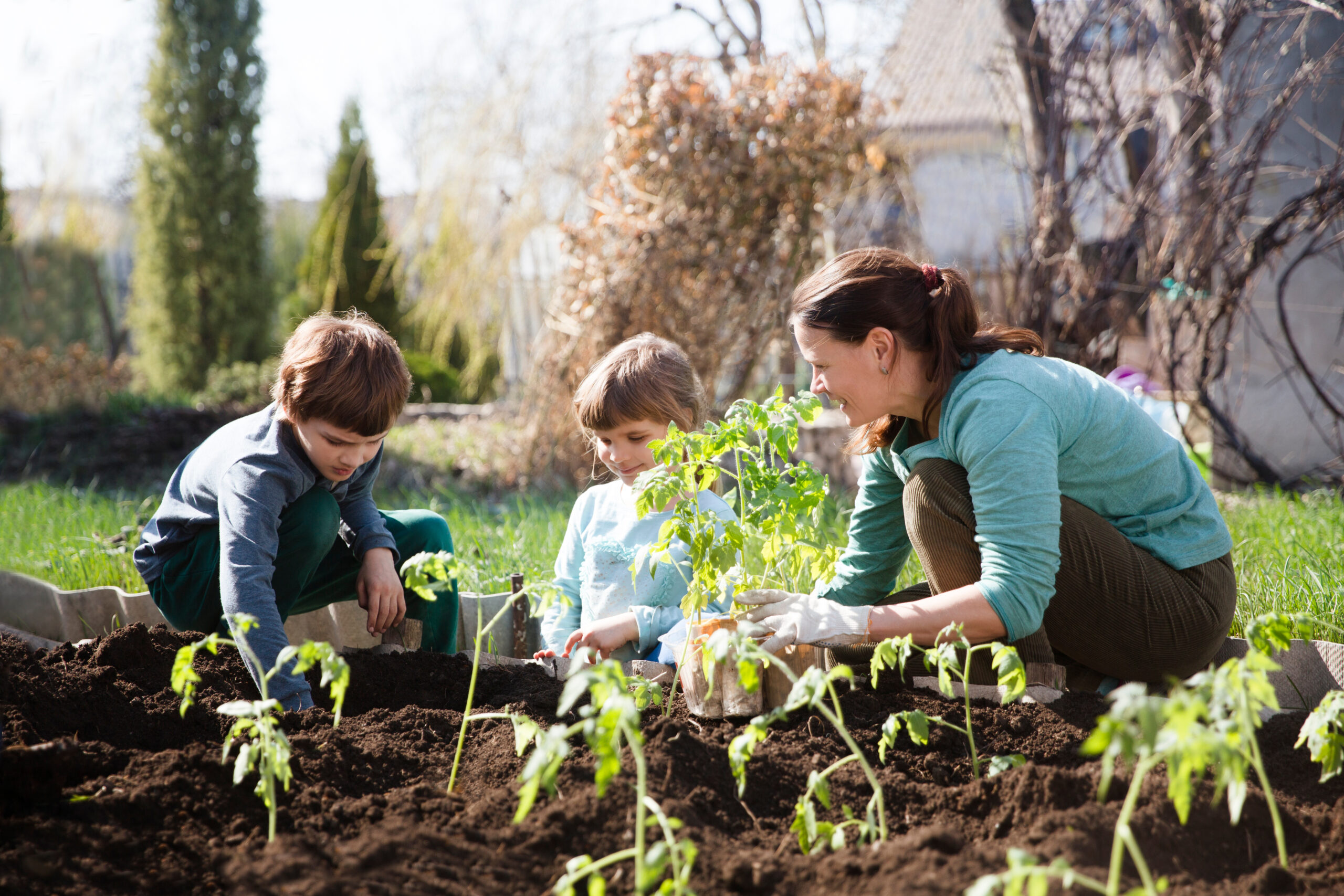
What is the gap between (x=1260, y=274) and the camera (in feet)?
15.1

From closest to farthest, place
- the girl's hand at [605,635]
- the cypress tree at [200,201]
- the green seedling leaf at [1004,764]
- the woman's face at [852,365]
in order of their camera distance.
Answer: the green seedling leaf at [1004,764] → the woman's face at [852,365] → the girl's hand at [605,635] → the cypress tree at [200,201]

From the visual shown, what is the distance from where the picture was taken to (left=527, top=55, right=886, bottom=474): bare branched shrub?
15.0 ft

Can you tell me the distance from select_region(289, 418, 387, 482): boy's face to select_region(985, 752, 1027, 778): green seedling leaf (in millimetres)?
1514

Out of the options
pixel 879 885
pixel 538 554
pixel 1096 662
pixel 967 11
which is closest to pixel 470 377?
pixel 538 554

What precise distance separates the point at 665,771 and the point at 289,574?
52.3 inches

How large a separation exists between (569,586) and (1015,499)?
1.27 meters

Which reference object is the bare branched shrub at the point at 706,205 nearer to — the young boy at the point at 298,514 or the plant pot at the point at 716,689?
the young boy at the point at 298,514

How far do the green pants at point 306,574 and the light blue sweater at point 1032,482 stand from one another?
1061 mm

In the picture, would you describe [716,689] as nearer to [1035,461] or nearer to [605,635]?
[605,635]

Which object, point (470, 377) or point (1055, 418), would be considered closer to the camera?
point (1055, 418)

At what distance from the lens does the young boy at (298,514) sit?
2.09m

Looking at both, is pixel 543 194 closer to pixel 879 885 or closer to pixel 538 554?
pixel 538 554

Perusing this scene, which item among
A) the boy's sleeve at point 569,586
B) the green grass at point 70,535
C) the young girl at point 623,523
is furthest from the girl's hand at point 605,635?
the green grass at point 70,535

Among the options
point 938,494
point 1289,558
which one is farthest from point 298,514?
point 1289,558
